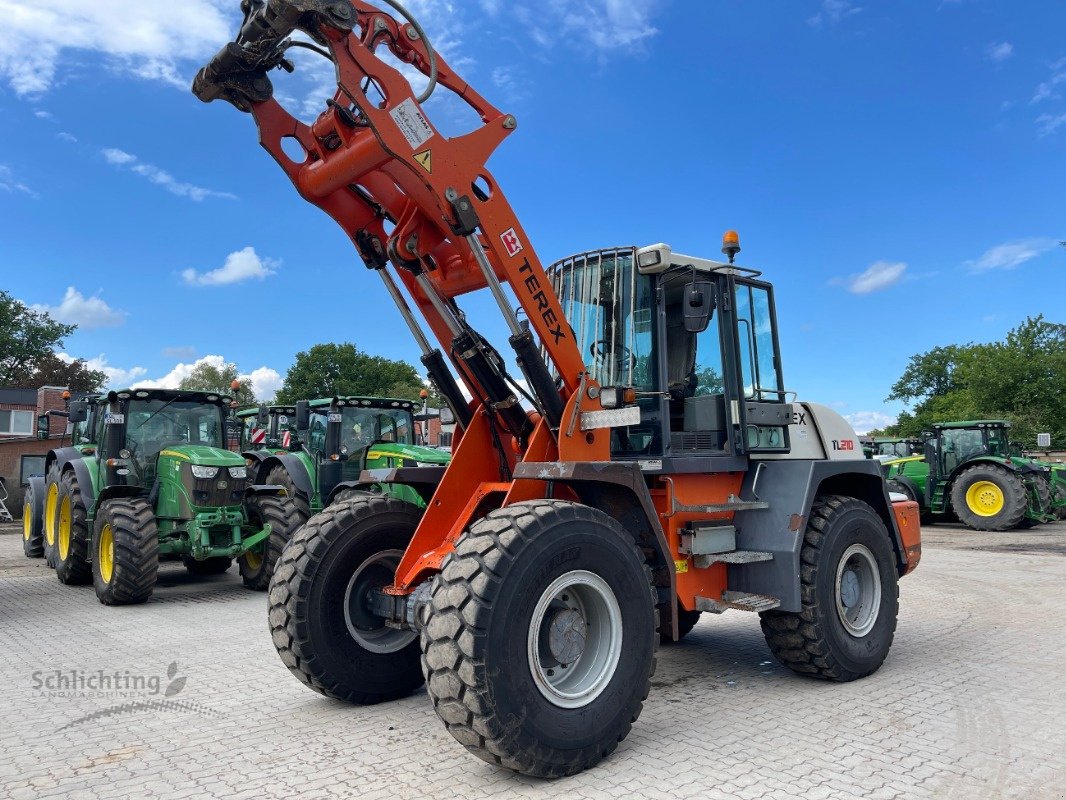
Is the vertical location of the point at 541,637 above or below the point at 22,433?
below

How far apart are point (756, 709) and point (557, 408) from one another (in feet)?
7.61

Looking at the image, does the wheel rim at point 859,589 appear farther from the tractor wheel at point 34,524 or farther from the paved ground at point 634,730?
the tractor wheel at point 34,524

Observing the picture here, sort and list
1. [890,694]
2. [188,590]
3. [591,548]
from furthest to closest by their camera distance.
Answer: [188,590] → [890,694] → [591,548]

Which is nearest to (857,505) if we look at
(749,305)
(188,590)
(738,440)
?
(738,440)

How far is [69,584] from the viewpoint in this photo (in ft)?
35.6

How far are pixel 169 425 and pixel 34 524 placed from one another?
4254mm

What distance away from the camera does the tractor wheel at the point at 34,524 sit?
12992 millimetres

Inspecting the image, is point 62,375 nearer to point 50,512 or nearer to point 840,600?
point 50,512

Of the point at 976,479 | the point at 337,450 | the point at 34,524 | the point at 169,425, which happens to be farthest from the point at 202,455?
the point at 976,479

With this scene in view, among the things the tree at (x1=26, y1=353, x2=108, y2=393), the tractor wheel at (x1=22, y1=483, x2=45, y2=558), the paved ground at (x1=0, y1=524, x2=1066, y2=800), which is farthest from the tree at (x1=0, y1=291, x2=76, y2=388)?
the paved ground at (x1=0, y1=524, x2=1066, y2=800)

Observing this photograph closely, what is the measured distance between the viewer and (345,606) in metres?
4.94

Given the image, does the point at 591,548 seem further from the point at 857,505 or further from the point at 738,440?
the point at 857,505

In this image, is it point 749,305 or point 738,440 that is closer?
point 738,440

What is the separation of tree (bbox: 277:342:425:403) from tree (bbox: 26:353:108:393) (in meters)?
12.7
